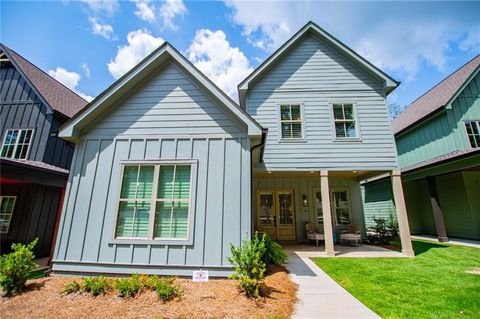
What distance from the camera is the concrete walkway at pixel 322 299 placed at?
366cm

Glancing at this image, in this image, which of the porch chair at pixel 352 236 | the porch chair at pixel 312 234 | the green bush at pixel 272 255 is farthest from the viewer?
the porch chair at pixel 352 236

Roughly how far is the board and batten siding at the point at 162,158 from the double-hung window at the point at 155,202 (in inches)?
8.9

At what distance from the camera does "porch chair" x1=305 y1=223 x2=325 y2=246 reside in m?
9.88

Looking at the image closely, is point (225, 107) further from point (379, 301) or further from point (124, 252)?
point (379, 301)

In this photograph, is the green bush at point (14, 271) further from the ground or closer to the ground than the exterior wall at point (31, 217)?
closer to the ground

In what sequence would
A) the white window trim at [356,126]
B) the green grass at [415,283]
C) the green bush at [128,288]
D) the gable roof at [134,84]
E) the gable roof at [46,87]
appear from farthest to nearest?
the gable roof at [46,87]
the white window trim at [356,126]
the gable roof at [134,84]
the green bush at [128,288]
the green grass at [415,283]

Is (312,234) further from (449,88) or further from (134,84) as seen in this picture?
(449,88)

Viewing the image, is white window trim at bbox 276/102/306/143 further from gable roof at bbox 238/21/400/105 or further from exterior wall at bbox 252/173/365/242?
exterior wall at bbox 252/173/365/242

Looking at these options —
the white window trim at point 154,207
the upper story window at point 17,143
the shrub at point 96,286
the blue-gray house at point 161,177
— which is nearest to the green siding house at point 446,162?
the blue-gray house at point 161,177

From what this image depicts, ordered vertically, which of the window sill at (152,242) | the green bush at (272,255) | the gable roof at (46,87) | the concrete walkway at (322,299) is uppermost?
the gable roof at (46,87)

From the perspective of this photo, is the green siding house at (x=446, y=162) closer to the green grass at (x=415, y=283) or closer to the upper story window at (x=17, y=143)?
the green grass at (x=415, y=283)

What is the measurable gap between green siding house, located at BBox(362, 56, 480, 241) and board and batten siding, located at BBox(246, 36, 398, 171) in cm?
384

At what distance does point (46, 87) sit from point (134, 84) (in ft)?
27.9

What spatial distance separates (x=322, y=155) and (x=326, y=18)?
678cm
